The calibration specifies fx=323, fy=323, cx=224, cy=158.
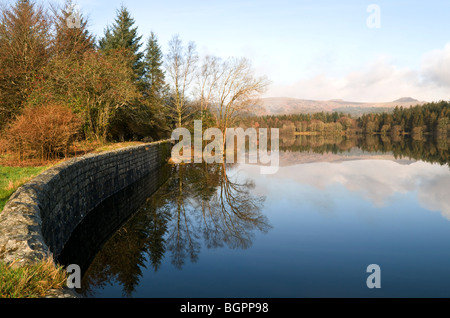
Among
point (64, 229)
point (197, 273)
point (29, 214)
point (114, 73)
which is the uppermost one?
point (114, 73)

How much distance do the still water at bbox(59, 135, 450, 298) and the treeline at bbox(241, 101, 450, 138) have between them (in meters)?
61.2

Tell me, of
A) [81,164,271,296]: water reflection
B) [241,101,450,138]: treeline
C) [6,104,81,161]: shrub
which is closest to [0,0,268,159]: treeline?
[6,104,81,161]: shrub

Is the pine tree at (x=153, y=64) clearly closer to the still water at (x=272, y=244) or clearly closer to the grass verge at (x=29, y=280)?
the still water at (x=272, y=244)

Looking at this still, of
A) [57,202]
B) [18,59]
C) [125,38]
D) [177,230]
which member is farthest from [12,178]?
[125,38]

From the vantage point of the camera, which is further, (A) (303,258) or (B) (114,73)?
(B) (114,73)

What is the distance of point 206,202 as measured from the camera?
37.3ft

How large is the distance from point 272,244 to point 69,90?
15.0 m

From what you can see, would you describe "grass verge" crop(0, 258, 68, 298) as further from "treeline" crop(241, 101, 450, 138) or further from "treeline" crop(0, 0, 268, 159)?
"treeline" crop(241, 101, 450, 138)

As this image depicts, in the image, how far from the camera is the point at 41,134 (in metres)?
12.5

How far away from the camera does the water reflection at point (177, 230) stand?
5.86 m

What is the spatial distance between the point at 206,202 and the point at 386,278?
22.2 ft

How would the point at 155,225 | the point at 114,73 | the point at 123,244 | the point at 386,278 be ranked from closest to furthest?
the point at 386,278
the point at 123,244
the point at 155,225
the point at 114,73
